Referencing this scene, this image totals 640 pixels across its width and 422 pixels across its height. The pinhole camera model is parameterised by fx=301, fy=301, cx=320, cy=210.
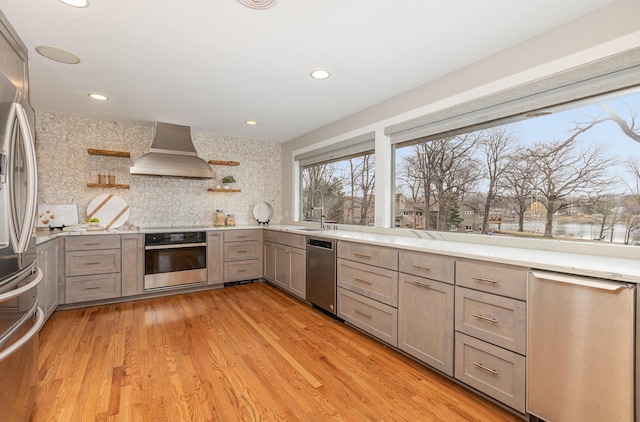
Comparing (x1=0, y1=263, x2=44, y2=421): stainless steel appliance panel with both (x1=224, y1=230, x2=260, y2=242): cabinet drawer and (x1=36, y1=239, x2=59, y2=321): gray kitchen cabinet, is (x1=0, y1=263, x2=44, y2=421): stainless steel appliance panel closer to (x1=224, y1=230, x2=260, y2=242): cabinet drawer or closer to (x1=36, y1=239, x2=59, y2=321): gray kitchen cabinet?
(x1=36, y1=239, x2=59, y2=321): gray kitchen cabinet

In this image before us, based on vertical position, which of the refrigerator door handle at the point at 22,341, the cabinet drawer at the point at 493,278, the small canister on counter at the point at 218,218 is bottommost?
the refrigerator door handle at the point at 22,341

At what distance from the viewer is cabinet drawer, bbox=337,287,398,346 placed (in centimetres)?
241

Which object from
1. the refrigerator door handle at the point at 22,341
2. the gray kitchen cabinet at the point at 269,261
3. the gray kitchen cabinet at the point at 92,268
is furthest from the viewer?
the gray kitchen cabinet at the point at 269,261

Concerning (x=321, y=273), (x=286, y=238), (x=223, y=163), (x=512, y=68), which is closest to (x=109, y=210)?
(x=223, y=163)

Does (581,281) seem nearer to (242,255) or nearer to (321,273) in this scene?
(321,273)

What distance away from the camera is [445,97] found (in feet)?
8.59

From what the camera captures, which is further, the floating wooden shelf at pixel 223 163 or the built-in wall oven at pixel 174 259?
the floating wooden shelf at pixel 223 163

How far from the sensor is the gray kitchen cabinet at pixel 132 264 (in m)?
3.66

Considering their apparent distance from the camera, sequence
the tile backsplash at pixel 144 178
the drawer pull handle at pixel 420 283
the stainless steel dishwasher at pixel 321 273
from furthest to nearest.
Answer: the tile backsplash at pixel 144 178, the stainless steel dishwasher at pixel 321 273, the drawer pull handle at pixel 420 283

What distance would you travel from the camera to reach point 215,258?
4.22 m

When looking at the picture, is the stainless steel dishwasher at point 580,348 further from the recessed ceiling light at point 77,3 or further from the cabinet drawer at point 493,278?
the recessed ceiling light at point 77,3


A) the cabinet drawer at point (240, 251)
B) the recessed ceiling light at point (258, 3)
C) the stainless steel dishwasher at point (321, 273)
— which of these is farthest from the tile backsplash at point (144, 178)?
the recessed ceiling light at point (258, 3)

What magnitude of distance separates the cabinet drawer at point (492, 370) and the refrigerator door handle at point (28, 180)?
246cm

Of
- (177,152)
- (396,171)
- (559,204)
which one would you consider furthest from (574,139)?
(177,152)
